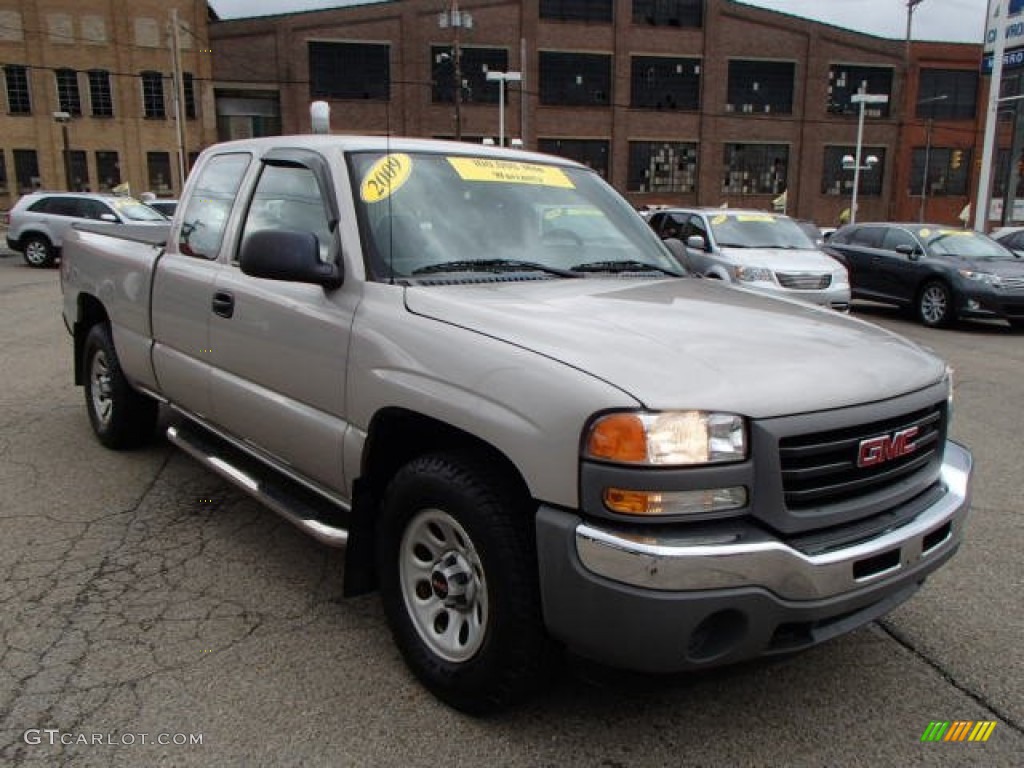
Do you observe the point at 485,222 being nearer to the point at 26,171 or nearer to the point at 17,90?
the point at 26,171

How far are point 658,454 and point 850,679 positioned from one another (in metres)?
1.44

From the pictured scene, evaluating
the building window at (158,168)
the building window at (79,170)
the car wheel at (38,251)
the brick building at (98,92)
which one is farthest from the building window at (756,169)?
the car wheel at (38,251)

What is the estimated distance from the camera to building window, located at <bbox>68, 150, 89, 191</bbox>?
48.1 metres

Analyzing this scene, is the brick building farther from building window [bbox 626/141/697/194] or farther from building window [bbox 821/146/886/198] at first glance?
building window [bbox 821/146/886/198]

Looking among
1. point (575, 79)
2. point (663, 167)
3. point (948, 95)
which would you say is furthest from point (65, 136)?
point (948, 95)

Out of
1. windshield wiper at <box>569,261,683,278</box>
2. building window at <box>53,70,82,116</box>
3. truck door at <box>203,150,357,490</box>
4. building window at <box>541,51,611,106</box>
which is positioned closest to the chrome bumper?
truck door at <box>203,150,357,490</box>

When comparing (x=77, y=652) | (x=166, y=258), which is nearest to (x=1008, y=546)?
(x=77, y=652)

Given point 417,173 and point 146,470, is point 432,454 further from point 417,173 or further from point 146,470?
point 146,470

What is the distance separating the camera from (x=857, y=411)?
2.44 m

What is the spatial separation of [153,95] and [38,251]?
31125 mm

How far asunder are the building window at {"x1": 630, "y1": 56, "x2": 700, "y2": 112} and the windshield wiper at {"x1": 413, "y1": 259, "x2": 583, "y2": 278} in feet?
164

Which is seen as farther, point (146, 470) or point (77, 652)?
point (146, 470)

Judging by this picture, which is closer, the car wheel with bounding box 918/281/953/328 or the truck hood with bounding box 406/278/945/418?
the truck hood with bounding box 406/278/945/418

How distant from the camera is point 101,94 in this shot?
47.9 meters
